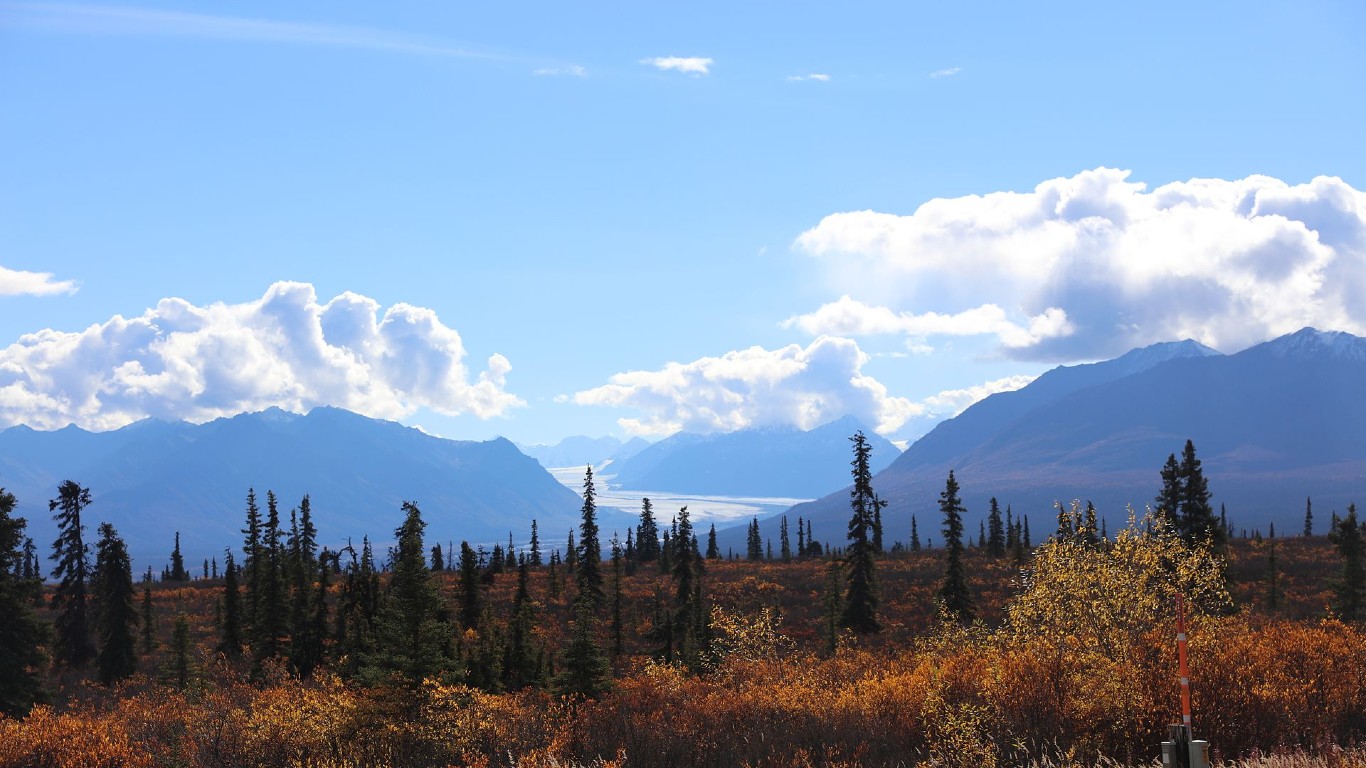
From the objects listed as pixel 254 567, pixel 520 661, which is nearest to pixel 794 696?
pixel 520 661

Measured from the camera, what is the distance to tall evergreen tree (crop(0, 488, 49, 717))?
31.5 metres

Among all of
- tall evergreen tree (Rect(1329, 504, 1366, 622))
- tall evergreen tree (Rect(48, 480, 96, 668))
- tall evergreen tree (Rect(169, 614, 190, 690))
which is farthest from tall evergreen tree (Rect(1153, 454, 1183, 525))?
tall evergreen tree (Rect(48, 480, 96, 668))

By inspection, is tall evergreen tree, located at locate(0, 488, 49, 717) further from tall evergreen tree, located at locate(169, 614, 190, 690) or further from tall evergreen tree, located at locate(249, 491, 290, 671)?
tall evergreen tree, located at locate(249, 491, 290, 671)

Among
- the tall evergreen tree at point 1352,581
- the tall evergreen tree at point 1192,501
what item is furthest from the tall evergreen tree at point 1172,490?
the tall evergreen tree at point 1352,581

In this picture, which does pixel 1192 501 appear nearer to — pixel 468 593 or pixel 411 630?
pixel 468 593

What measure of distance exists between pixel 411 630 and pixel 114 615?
33.6 meters

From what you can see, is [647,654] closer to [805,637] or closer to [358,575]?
[805,637]

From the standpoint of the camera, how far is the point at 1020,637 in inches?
882

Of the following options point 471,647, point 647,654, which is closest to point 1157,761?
point 471,647

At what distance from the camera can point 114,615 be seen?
157 ft

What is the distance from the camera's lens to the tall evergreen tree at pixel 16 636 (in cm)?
3147

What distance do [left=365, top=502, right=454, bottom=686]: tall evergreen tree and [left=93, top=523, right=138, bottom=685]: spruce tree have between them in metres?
30.5

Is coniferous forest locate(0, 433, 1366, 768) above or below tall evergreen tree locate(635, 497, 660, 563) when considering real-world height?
above

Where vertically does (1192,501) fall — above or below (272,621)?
above
